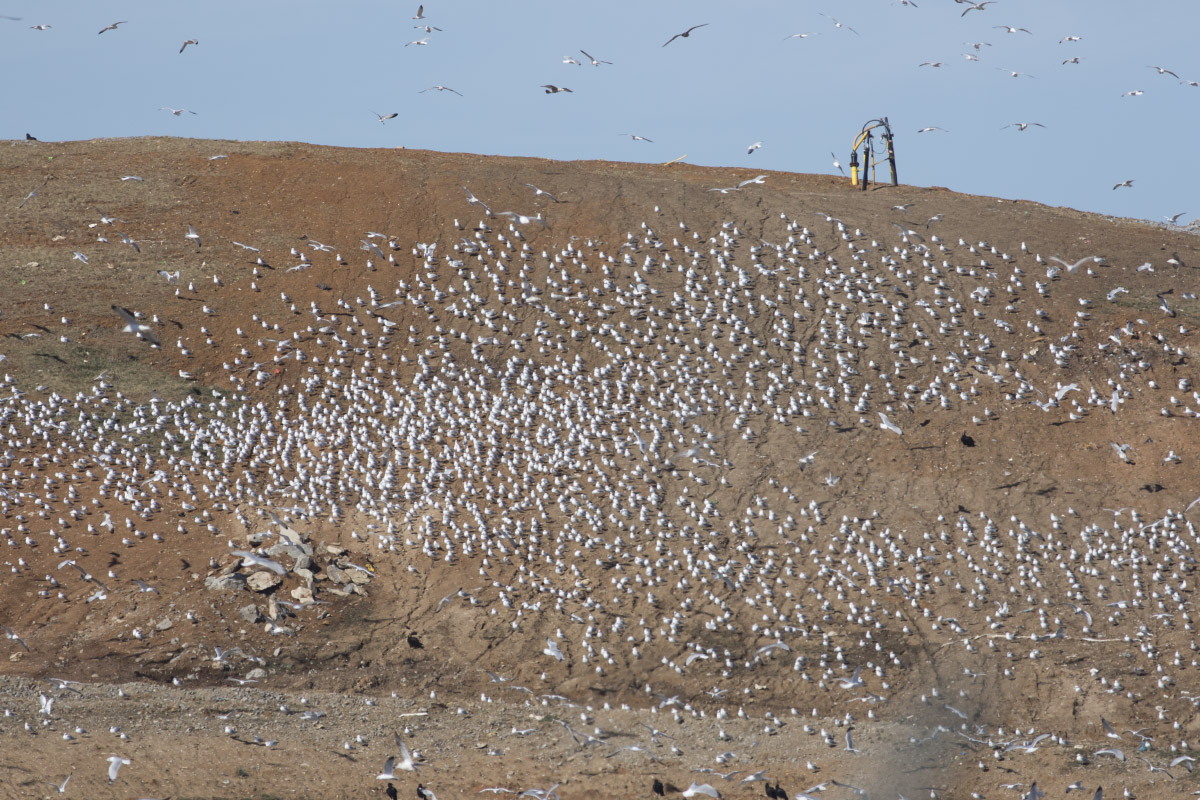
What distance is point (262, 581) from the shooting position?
28625mm

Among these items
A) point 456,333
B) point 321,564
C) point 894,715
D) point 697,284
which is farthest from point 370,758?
point 697,284

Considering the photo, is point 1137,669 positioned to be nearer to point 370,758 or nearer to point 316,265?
point 370,758

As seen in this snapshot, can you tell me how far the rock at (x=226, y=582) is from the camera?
28484 millimetres

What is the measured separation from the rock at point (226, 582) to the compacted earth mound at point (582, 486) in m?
0.15

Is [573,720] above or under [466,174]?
under

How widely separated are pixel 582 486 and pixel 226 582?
10.1 metres

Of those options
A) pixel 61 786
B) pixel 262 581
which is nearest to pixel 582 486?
pixel 262 581

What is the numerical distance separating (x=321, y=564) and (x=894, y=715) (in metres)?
15.6

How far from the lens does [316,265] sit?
38000mm

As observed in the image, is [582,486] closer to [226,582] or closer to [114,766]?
[226,582]

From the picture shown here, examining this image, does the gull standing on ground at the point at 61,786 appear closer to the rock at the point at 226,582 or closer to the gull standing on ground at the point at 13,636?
the gull standing on ground at the point at 13,636

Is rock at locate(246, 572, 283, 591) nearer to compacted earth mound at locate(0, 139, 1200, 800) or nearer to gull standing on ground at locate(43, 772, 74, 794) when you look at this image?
compacted earth mound at locate(0, 139, 1200, 800)

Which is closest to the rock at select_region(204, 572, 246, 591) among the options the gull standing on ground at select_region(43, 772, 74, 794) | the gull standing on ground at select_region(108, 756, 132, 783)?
the gull standing on ground at select_region(108, 756, 132, 783)

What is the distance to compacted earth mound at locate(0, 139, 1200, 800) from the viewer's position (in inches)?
934
